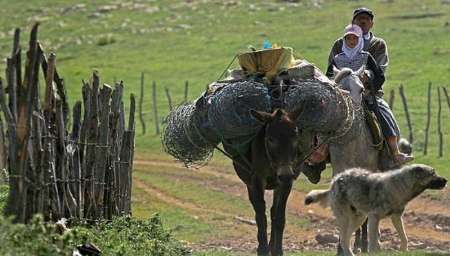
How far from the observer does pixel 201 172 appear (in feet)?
91.9

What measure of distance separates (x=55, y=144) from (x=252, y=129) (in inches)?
103

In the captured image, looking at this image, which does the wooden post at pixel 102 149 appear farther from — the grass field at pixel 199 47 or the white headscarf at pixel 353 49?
the grass field at pixel 199 47

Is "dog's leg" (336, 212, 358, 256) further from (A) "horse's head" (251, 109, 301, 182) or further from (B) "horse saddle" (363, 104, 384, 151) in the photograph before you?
(B) "horse saddle" (363, 104, 384, 151)

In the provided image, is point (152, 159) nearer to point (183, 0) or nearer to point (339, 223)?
point (339, 223)

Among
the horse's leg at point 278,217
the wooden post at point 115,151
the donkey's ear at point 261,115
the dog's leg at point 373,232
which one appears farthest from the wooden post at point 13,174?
the dog's leg at point 373,232

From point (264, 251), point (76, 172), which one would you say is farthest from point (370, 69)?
point (76, 172)

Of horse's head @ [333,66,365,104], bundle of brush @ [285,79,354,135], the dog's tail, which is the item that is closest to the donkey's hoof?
the dog's tail

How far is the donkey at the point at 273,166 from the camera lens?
1367 centimetres

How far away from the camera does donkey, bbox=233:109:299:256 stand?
13.7 meters

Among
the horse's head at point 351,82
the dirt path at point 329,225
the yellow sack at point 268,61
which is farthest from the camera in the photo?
the dirt path at point 329,225

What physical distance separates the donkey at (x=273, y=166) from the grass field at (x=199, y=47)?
5858mm

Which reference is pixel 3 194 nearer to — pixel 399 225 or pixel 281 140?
pixel 281 140

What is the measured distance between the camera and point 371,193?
1368 centimetres

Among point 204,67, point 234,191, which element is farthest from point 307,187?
point 204,67
